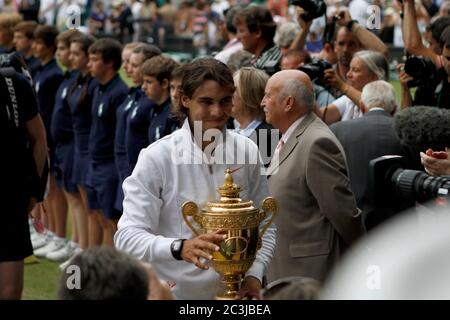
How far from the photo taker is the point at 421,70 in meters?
6.88

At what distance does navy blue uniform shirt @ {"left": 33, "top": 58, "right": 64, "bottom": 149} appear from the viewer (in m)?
10.5

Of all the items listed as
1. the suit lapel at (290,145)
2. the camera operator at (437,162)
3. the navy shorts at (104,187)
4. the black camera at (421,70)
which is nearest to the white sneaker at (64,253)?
the navy shorts at (104,187)

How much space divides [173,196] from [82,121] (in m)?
5.47

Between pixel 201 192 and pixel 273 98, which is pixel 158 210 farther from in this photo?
pixel 273 98

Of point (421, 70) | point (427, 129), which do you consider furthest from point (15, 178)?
point (421, 70)

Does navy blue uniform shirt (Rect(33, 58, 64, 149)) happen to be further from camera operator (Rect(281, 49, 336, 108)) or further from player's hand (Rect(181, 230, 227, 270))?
player's hand (Rect(181, 230, 227, 270))

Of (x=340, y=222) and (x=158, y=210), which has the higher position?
(x=158, y=210)

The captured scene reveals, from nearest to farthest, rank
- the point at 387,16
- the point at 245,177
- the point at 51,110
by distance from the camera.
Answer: the point at 245,177 → the point at 51,110 → the point at 387,16

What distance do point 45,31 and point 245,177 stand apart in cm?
700

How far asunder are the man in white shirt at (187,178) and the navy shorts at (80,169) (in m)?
5.28

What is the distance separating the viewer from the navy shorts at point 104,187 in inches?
344

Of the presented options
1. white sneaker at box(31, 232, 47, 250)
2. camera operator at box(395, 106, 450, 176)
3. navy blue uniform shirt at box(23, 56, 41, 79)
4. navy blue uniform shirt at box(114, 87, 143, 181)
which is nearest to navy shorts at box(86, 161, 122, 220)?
navy blue uniform shirt at box(114, 87, 143, 181)

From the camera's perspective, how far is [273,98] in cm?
561
